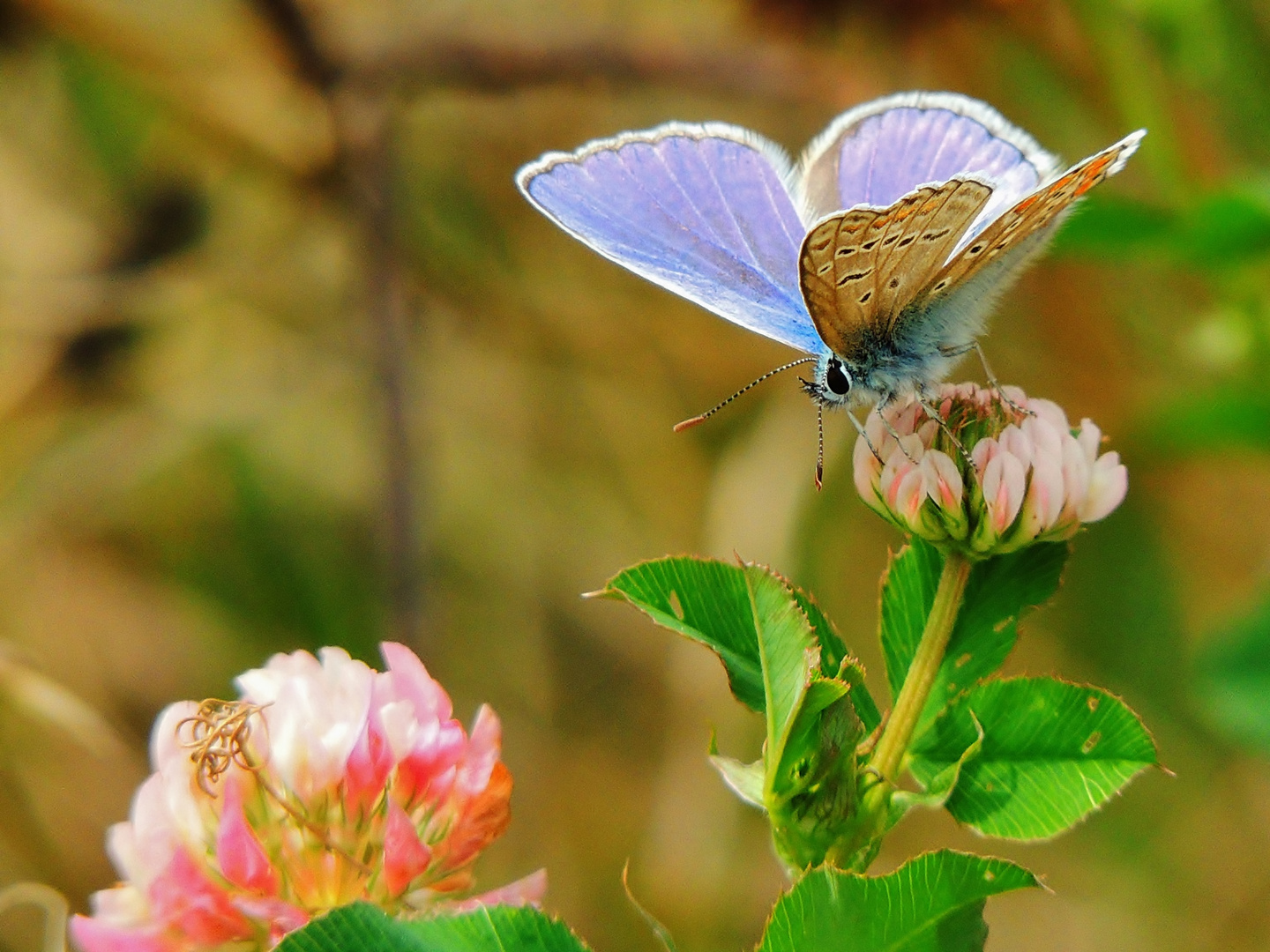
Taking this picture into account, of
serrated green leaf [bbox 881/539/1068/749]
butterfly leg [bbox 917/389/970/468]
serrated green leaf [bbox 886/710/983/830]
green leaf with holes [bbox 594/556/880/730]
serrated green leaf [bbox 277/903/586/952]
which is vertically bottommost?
serrated green leaf [bbox 886/710/983/830]

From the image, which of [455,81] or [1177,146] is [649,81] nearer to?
[455,81]

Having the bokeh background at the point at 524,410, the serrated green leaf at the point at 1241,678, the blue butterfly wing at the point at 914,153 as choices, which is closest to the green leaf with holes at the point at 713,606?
the blue butterfly wing at the point at 914,153

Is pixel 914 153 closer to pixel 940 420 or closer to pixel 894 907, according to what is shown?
pixel 940 420

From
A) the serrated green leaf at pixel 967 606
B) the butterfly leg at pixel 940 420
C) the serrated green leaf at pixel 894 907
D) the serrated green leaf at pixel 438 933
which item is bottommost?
the serrated green leaf at pixel 894 907

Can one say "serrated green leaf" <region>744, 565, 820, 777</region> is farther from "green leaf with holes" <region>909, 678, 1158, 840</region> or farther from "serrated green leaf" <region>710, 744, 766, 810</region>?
"green leaf with holes" <region>909, 678, 1158, 840</region>

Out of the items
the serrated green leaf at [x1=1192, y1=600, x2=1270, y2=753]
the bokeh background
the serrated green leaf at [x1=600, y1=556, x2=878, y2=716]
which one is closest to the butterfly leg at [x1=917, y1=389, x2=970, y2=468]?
the serrated green leaf at [x1=600, y1=556, x2=878, y2=716]

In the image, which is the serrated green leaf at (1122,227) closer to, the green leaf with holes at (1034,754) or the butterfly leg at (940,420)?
the butterfly leg at (940,420)

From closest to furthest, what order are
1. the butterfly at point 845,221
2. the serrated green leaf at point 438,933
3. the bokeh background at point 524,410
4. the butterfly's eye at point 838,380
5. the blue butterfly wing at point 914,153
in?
the serrated green leaf at point 438,933
the butterfly at point 845,221
the butterfly's eye at point 838,380
the blue butterfly wing at point 914,153
the bokeh background at point 524,410
